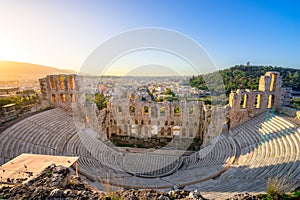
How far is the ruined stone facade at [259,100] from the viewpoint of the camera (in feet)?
47.3

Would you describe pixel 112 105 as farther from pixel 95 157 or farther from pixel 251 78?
pixel 251 78

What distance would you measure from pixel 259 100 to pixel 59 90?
67.5ft

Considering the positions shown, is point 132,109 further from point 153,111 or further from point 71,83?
point 71,83

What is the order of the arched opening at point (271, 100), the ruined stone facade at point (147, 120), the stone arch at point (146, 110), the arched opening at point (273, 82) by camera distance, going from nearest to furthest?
the arched opening at point (273, 82) → the arched opening at point (271, 100) → the ruined stone facade at point (147, 120) → the stone arch at point (146, 110)

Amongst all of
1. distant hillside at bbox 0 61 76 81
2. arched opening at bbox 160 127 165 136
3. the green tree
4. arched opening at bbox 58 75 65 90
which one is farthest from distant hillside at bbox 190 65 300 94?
distant hillside at bbox 0 61 76 81

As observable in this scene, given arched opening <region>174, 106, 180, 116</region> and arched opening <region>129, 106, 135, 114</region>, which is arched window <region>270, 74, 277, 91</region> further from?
arched opening <region>129, 106, 135, 114</region>

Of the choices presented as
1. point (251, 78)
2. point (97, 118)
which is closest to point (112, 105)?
point (97, 118)

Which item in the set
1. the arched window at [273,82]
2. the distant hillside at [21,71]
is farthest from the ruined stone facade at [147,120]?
the distant hillside at [21,71]

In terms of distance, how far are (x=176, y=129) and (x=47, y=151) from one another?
43.5ft

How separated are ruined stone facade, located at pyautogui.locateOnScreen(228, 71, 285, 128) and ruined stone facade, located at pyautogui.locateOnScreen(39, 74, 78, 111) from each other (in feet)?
56.2

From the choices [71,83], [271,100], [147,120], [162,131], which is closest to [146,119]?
[147,120]

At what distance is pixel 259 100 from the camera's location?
14648mm

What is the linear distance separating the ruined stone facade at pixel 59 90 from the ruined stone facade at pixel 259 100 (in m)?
17.1

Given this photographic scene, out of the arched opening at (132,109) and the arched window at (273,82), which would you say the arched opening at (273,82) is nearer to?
the arched window at (273,82)
